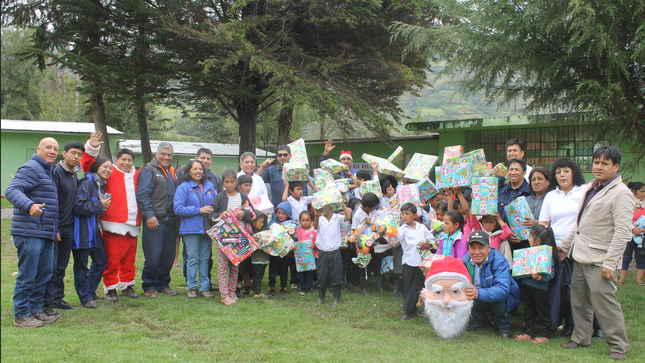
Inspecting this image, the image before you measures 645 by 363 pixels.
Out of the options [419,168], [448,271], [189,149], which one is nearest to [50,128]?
[189,149]

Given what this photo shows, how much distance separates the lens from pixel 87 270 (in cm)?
525

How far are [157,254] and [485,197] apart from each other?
4.23 m

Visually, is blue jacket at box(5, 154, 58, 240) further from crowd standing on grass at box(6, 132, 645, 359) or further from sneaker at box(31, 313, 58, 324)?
sneaker at box(31, 313, 58, 324)

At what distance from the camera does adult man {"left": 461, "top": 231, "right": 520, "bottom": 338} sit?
4.30 meters

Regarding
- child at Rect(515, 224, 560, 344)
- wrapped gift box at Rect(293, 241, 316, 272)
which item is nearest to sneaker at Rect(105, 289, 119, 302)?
wrapped gift box at Rect(293, 241, 316, 272)

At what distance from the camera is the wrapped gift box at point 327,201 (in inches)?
218

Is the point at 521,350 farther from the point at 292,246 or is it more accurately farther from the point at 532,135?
the point at 532,135

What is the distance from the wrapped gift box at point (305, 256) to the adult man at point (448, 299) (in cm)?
215

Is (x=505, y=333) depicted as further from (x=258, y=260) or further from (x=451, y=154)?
(x=258, y=260)

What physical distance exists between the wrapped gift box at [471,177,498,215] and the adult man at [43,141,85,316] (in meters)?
4.52

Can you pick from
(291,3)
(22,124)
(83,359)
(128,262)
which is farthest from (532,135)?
(22,124)

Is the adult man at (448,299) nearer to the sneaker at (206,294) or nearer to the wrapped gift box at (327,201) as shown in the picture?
the wrapped gift box at (327,201)

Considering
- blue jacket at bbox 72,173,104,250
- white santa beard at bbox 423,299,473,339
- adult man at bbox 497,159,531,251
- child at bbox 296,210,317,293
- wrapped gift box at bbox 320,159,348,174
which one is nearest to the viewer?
white santa beard at bbox 423,299,473,339

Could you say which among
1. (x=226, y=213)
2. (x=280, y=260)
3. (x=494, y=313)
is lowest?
(x=494, y=313)
